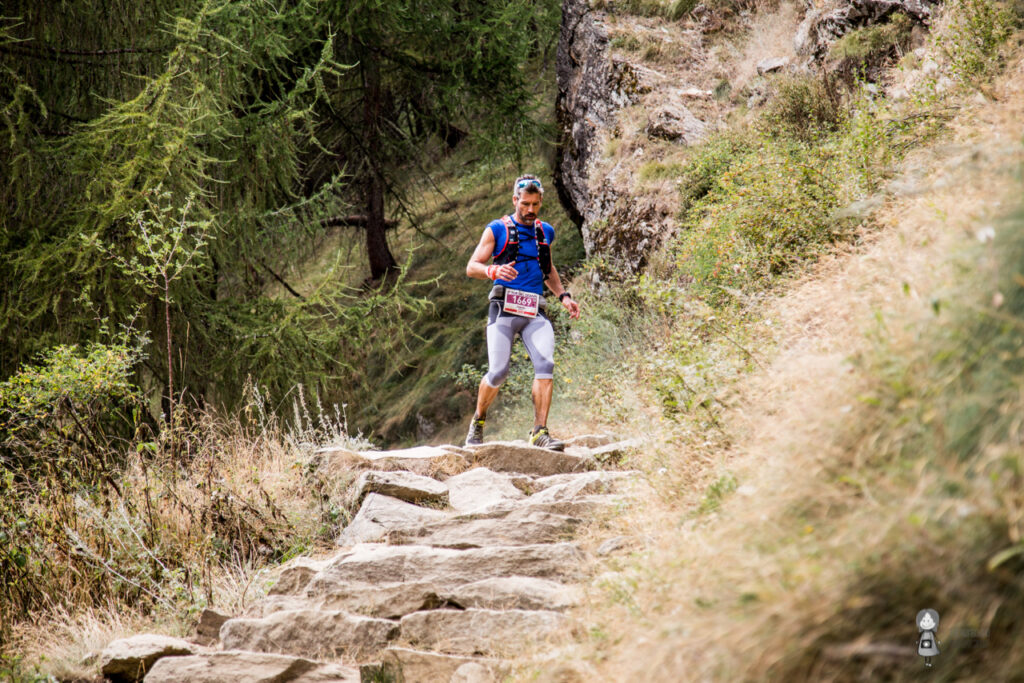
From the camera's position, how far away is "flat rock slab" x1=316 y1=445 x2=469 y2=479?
6.60 m

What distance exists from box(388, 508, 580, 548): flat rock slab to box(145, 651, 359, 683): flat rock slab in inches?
50.9

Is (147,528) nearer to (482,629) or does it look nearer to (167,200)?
(482,629)

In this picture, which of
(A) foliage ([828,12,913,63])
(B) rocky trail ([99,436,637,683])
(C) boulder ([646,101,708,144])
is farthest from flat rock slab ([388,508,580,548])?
(C) boulder ([646,101,708,144])

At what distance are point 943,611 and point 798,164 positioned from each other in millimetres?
6408

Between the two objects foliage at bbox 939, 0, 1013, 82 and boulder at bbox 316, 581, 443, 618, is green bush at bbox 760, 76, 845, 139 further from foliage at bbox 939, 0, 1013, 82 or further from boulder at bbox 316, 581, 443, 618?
boulder at bbox 316, 581, 443, 618

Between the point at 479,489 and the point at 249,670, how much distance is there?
269 centimetres

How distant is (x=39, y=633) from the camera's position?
5.12 m

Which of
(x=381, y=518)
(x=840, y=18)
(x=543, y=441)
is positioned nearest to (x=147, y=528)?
(x=381, y=518)

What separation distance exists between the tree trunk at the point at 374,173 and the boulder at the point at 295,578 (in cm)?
1247

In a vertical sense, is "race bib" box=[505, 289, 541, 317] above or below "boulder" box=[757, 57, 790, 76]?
below

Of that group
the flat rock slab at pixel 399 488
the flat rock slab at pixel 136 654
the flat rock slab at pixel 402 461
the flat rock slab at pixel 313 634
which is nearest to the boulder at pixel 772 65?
the flat rock slab at pixel 402 461

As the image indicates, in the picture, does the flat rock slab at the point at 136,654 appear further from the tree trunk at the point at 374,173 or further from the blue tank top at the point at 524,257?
the tree trunk at the point at 374,173

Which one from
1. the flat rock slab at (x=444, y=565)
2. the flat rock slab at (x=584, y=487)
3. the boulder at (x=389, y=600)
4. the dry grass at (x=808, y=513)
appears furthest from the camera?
the flat rock slab at (x=584, y=487)

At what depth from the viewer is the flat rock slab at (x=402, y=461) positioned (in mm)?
6598
